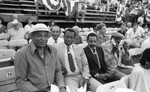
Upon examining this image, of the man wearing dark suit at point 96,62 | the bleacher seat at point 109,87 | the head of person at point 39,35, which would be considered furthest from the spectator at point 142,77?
the head of person at point 39,35

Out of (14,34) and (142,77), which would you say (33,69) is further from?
(14,34)

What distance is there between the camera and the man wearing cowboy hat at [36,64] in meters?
1.69

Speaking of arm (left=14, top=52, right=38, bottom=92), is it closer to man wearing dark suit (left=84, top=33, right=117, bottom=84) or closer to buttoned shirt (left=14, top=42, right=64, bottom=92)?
buttoned shirt (left=14, top=42, right=64, bottom=92)

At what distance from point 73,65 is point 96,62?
48 cm

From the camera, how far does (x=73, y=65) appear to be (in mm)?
2311

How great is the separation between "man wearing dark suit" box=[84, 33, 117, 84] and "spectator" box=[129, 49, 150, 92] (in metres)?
0.71

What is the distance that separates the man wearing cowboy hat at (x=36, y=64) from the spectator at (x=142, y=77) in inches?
34.5

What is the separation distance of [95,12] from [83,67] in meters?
9.21

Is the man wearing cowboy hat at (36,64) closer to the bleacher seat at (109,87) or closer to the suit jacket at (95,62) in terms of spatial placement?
the bleacher seat at (109,87)

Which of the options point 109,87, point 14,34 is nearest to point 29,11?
point 14,34

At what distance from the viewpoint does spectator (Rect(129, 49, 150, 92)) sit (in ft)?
5.95

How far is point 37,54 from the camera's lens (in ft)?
5.81

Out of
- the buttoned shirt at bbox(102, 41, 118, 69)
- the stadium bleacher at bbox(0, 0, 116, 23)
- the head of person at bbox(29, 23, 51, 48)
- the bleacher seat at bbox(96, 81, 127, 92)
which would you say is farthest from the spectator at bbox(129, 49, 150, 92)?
the stadium bleacher at bbox(0, 0, 116, 23)

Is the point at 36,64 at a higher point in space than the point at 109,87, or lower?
higher
